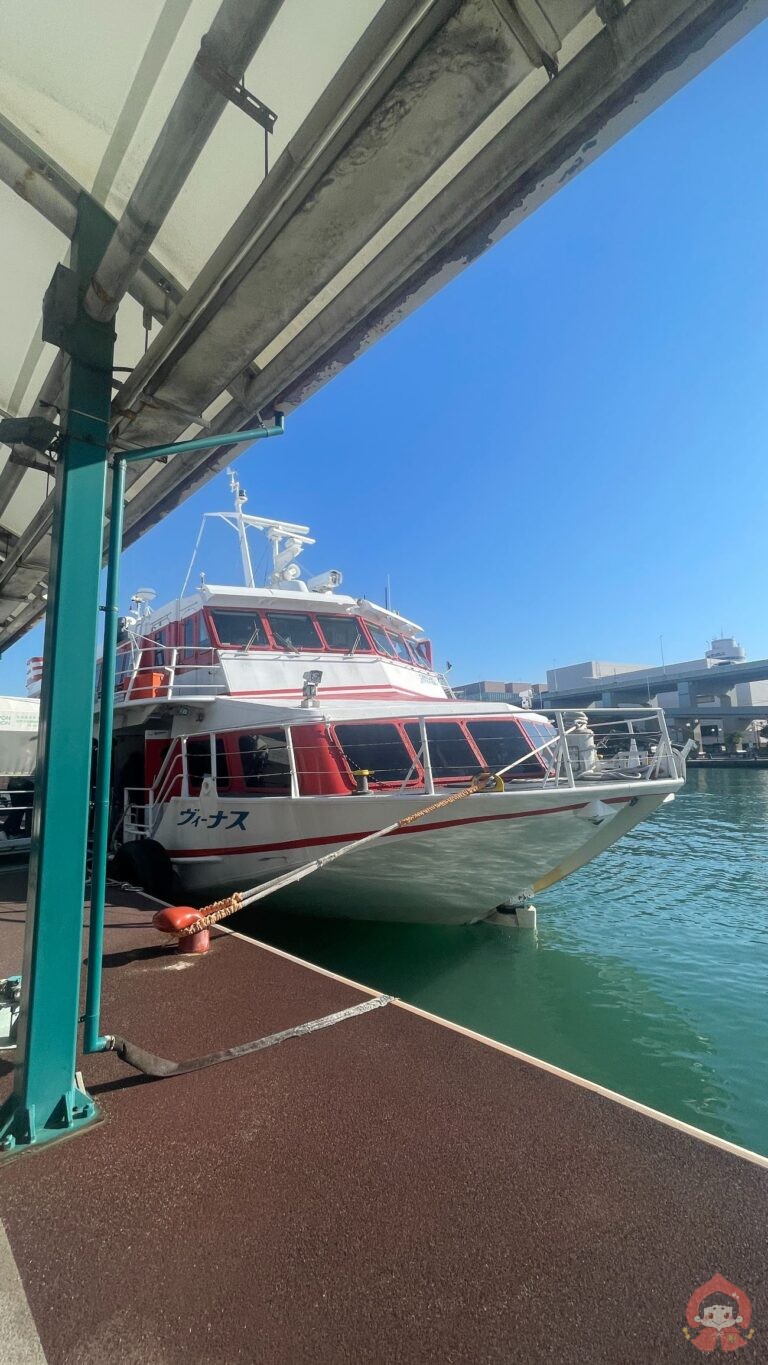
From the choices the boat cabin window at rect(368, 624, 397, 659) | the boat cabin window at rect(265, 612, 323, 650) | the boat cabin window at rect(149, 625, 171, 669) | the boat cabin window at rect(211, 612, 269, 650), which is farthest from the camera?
the boat cabin window at rect(149, 625, 171, 669)

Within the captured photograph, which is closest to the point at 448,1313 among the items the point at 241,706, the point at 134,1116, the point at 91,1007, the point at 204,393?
the point at 134,1116

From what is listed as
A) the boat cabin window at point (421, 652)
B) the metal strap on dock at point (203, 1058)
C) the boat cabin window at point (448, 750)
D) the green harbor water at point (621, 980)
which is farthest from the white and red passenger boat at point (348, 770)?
the metal strap on dock at point (203, 1058)

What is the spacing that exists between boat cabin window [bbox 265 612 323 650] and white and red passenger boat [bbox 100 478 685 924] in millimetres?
25

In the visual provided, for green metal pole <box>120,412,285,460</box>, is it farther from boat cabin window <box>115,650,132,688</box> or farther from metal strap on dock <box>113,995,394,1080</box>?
boat cabin window <box>115,650,132,688</box>

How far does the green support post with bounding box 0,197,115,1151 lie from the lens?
2795mm

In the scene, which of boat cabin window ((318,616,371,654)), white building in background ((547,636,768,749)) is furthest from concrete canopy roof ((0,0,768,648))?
white building in background ((547,636,768,749))

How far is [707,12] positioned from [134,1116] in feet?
15.8

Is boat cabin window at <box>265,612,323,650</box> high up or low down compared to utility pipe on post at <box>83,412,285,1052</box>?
up

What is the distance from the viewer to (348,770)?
7.79 m

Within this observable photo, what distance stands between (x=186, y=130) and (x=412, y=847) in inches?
258

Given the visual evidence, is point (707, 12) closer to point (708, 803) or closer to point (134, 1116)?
point (134, 1116)

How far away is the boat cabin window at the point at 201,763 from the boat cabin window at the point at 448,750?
2.84 m

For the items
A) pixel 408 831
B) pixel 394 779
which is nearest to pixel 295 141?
pixel 408 831

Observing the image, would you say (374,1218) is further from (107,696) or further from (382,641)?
(382,641)
